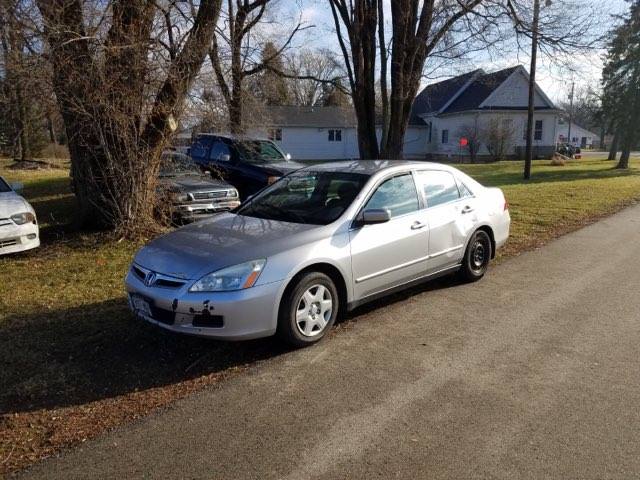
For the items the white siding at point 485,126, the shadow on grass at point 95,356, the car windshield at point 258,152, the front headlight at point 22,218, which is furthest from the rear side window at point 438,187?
the white siding at point 485,126

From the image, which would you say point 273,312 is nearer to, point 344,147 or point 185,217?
point 185,217

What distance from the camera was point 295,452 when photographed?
3156mm

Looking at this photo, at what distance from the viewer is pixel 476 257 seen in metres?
6.70

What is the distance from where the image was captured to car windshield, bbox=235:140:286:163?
12.8 meters

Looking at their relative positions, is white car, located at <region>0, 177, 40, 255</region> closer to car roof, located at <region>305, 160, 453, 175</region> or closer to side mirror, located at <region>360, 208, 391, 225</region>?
car roof, located at <region>305, 160, 453, 175</region>

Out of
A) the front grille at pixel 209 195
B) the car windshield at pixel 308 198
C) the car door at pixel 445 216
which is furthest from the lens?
the front grille at pixel 209 195

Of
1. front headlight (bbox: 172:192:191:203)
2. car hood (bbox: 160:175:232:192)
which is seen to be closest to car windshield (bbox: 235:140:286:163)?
car hood (bbox: 160:175:232:192)

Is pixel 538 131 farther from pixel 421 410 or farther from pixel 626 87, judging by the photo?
pixel 421 410

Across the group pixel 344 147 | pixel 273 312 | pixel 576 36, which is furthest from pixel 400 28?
pixel 344 147

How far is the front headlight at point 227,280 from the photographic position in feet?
13.8

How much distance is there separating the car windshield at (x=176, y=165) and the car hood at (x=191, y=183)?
133 millimetres

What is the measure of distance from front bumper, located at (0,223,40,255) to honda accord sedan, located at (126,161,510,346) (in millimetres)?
3751

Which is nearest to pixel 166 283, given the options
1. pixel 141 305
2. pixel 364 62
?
pixel 141 305

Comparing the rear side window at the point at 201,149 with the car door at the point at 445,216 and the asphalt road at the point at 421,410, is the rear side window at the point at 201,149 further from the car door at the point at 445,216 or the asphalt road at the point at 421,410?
the asphalt road at the point at 421,410
